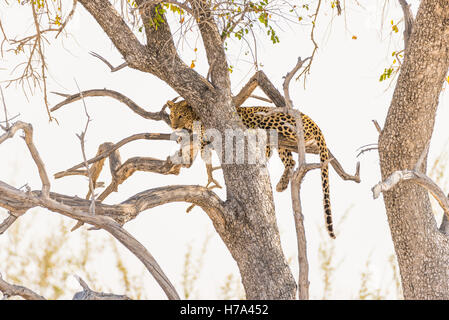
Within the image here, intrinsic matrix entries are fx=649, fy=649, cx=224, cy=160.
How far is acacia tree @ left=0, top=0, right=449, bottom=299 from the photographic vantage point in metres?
3.76

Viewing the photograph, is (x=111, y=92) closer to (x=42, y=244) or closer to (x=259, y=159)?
(x=259, y=159)

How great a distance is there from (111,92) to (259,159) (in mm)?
1424

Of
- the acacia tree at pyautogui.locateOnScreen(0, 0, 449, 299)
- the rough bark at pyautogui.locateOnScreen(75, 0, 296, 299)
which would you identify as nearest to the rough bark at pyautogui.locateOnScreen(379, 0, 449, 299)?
the acacia tree at pyautogui.locateOnScreen(0, 0, 449, 299)

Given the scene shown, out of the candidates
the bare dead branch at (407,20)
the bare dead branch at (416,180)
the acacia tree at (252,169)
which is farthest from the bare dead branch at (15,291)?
the bare dead branch at (407,20)

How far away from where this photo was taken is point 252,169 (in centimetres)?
442

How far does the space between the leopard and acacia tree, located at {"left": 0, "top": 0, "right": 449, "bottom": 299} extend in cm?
27

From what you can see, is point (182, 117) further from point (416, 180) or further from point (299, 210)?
point (416, 180)

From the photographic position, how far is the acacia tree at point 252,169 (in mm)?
3762

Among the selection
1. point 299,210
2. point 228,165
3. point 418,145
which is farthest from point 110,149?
point 418,145

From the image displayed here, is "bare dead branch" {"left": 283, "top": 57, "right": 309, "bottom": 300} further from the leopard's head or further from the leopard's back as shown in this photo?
the leopard's head

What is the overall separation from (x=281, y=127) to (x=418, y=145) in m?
1.42

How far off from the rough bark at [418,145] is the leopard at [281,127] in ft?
2.72

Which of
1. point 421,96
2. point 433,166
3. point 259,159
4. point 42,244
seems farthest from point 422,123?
point 42,244

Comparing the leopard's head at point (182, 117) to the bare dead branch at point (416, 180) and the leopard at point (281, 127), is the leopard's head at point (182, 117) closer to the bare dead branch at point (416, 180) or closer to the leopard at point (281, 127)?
the leopard at point (281, 127)
